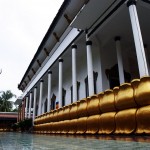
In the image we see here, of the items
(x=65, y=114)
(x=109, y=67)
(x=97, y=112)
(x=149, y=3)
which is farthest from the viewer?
(x=109, y=67)

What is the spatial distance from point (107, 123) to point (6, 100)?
49.3 m

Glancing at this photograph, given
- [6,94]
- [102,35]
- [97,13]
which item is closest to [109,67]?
[102,35]

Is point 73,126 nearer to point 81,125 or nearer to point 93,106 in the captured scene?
point 81,125

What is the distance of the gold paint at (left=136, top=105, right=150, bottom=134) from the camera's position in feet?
12.2

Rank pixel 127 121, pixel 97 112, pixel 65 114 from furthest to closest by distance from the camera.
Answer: pixel 65 114
pixel 97 112
pixel 127 121

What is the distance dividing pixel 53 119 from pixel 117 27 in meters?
5.27

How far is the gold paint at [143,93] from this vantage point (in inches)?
155

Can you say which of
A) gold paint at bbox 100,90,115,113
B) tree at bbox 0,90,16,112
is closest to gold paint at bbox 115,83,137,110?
gold paint at bbox 100,90,115,113

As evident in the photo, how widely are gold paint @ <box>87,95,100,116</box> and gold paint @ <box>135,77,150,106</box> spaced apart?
1.74 metres

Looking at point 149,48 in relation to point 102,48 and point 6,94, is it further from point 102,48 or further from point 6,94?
point 6,94

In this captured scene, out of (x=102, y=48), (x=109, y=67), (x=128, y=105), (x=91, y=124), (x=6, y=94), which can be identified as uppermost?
(x=6, y=94)

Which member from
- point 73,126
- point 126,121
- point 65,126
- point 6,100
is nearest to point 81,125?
point 73,126

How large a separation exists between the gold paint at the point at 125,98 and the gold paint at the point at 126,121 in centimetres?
11

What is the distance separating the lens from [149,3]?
7305mm
